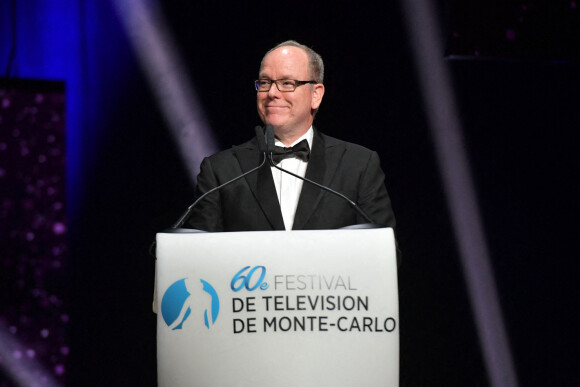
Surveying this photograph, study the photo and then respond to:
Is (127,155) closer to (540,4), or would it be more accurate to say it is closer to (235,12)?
(235,12)

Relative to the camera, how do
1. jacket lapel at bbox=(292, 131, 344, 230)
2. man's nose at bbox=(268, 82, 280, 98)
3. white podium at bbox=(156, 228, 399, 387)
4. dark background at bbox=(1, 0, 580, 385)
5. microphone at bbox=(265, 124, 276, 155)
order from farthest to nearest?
dark background at bbox=(1, 0, 580, 385) < man's nose at bbox=(268, 82, 280, 98) < jacket lapel at bbox=(292, 131, 344, 230) < microphone at bbox=(265, 124, 276, 155) < white podium at bbox=(156, 228, 399, 387)

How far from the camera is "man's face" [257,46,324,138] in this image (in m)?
1.82

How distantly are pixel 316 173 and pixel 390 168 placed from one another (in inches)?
47.2

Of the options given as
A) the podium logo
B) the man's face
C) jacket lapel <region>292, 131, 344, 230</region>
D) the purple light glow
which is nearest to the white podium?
the podium logo

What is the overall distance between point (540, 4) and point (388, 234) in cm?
226

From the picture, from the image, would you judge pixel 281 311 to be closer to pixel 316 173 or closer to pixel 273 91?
pixel 316 173

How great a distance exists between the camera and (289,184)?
1.88m

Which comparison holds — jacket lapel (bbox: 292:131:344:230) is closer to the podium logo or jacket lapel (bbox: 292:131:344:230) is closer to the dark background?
the podium logo

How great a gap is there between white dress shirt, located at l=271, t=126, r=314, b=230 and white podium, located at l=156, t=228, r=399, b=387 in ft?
1.95

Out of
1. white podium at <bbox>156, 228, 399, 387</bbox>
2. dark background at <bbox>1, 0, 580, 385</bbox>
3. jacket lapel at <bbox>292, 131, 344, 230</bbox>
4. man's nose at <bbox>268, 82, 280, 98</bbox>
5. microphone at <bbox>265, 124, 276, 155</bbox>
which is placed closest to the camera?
white podium at <bbox>156, 228, 399, 387</bbox>

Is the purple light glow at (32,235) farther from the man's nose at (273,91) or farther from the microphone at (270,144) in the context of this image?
the microphone at (270,144)

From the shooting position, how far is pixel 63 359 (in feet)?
9.26

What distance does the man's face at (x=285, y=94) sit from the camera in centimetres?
182

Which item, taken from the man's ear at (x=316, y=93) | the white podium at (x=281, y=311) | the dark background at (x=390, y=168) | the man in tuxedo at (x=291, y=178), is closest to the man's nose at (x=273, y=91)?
the man in tuxedo at (x=291, y=178)
